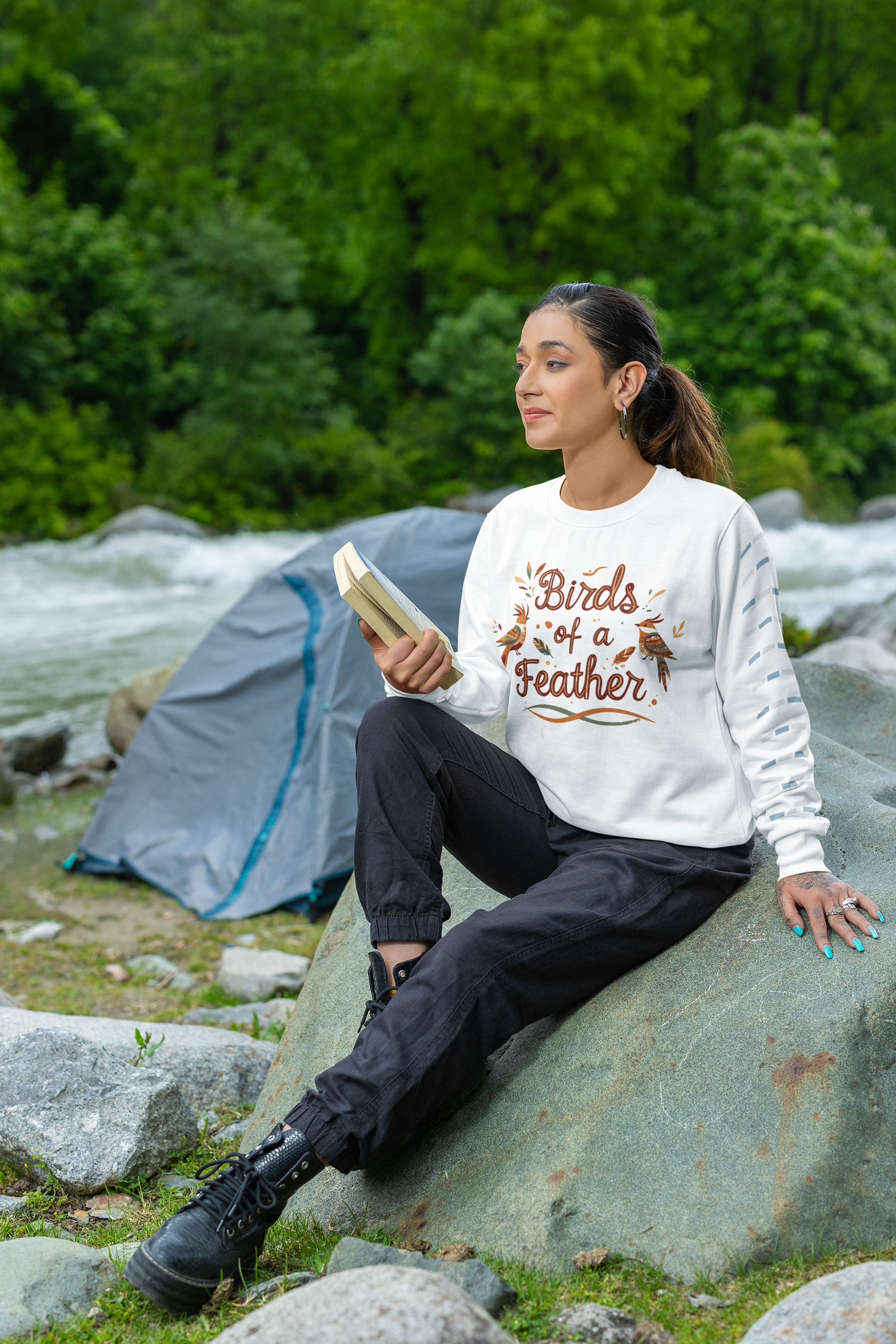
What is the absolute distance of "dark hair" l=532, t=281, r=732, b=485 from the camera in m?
2.27

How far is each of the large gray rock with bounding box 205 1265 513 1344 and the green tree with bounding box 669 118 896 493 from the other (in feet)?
61.4

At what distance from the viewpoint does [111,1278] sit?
6.34ft

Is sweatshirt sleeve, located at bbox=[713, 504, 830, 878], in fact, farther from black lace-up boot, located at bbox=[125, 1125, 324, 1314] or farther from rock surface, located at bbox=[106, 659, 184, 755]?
rock surface, located at bbox=[106, 659, 184, 755]

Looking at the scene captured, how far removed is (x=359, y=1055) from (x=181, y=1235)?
1.27ft

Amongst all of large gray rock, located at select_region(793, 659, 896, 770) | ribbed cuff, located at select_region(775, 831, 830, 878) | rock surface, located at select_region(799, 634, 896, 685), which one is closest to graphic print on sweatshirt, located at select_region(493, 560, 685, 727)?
ribbed cuff, located at select_region(775, 831, 830, 878)

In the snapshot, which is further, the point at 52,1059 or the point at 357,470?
the point at 357,470

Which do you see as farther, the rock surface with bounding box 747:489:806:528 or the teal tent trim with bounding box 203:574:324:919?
the rock surface with bounding box 747:489:806:528

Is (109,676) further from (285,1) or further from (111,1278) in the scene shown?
(285,1)

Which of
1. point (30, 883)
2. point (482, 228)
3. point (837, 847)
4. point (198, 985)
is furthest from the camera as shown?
point (482, 228)

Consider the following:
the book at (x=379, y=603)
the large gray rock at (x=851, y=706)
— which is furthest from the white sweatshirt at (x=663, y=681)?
the large gray rock at (x=851, y=706)

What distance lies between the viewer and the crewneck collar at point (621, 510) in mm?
2299

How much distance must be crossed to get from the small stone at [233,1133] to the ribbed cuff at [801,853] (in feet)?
4.48

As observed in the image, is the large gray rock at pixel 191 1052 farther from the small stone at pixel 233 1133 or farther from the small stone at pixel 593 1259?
the small stone at pixel 593 1259

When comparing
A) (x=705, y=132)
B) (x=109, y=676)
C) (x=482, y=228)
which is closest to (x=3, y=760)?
(x=109, y=676)
